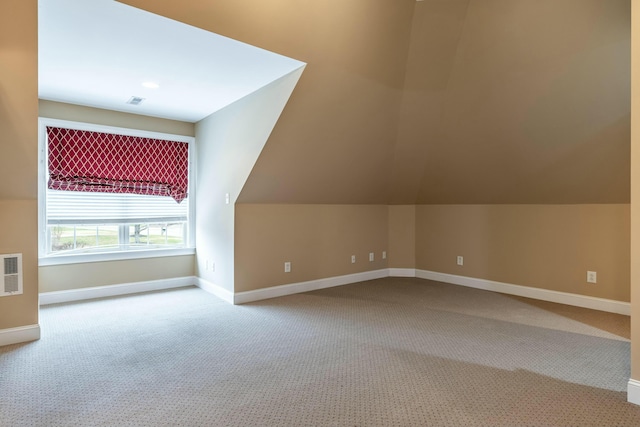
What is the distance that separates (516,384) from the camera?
7.51ft

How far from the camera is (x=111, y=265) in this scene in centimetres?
445

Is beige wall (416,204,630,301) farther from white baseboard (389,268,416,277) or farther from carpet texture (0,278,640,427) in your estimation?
carpet texture (0,278,640,427)

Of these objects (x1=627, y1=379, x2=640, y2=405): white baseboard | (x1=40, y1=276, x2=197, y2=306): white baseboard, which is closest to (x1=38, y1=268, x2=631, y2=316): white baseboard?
(x1=40, y1=276, x2=197, y2=306): white baseboard

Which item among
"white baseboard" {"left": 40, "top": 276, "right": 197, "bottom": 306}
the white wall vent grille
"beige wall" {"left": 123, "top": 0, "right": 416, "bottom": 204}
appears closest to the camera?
"beige wall" {"left": 123, "top": 0, "right": 416, "bottom": 204}

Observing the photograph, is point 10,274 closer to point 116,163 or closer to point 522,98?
point 116,163

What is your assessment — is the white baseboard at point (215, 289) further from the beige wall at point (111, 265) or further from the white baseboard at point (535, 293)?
the white baseboard at point (535, 293)

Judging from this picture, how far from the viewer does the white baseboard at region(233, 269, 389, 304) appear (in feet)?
13.8

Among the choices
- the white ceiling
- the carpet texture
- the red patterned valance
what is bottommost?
the carpet texture

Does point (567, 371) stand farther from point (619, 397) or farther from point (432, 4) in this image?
point (432, 4)

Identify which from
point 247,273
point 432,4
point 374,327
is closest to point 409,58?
point 432,4

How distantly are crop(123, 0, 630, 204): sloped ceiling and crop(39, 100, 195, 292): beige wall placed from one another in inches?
66.3

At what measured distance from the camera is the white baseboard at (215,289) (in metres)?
4.21

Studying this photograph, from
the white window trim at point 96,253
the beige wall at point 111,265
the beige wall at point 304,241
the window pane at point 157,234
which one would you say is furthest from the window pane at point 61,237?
the beige wall at point 304,241

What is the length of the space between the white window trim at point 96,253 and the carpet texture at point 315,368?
0.59 m
